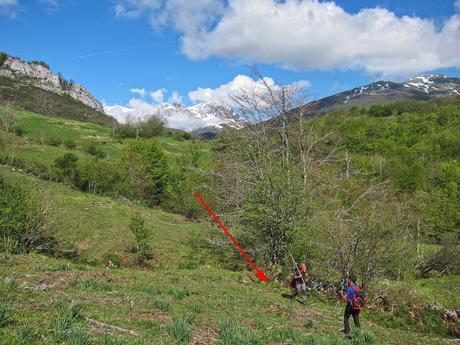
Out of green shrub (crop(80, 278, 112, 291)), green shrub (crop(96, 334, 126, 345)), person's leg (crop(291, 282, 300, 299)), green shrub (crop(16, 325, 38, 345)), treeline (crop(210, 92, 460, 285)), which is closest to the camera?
green shrub (crop(16, 325, 38, 345))

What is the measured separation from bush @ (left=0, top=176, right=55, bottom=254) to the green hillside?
0.12m

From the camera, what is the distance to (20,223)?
22234 mm

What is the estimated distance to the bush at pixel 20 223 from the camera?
70.9ft

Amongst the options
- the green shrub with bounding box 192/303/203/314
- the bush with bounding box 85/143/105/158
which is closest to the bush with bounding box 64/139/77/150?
the bush with bounding box 85/143/105/158

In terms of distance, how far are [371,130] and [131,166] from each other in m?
71.3

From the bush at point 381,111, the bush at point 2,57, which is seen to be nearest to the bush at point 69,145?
the bush at point 381,111

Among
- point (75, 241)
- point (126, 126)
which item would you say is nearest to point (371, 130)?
point (126, 126)

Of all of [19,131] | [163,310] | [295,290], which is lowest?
[295,290]

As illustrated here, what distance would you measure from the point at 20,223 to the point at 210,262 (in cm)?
1228

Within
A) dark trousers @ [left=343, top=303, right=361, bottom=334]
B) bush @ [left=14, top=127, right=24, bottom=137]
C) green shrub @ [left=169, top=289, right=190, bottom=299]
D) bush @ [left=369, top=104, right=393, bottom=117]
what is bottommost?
dark trousers @ [left=343, top=303, right=361, bottom=334]

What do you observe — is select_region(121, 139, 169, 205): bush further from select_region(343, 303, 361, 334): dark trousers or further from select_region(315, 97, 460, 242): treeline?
select_region(343, 303, 361, 334): dark trousers

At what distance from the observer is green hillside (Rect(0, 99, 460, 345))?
870 centimetres

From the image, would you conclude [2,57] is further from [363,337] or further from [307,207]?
[363,337]

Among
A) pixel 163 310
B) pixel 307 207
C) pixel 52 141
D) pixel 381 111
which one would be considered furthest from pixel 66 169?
pixel 381 111
